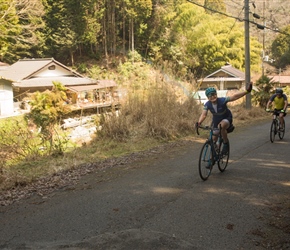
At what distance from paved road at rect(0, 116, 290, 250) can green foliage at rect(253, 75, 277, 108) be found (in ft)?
49.4

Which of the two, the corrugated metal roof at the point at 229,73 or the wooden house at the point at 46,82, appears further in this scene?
the corrugated metal roof at the point at 229,73

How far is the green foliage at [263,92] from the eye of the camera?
21250mm

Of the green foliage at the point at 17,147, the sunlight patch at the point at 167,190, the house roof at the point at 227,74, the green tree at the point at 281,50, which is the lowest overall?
the sunlight patch at the point at 167,190

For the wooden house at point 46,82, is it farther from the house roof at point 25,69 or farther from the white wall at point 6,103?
the white wall at point 6,103

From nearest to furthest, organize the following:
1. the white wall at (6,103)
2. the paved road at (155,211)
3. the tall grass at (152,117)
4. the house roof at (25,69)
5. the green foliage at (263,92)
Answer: the paved road at (155,211)
the tall grass at (152,117)
the green foliage at (263,92)
the white wall at (6,103)
the house roof at (25,69)

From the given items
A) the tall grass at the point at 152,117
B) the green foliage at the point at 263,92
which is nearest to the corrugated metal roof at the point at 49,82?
the green foliage at the point at 263,92

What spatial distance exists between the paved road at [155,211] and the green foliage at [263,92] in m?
15.1

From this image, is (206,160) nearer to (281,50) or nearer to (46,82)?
(46,82)

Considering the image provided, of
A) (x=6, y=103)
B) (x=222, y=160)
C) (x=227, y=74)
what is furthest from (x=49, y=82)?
(x=222, y=160)

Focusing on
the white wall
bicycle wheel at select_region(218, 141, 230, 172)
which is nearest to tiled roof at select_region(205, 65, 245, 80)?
the white wall

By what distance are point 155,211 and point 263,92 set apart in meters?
19.1

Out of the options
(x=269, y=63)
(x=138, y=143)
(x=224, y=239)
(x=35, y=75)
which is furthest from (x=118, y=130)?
(x=269, y=63)

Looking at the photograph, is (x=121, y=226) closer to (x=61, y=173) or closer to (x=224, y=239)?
(x=224, y=239)

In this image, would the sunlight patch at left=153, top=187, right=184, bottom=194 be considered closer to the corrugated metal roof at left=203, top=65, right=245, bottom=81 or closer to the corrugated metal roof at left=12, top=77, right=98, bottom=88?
the corrugated metal roof at left=12, top=77, right=98, bottom=88
